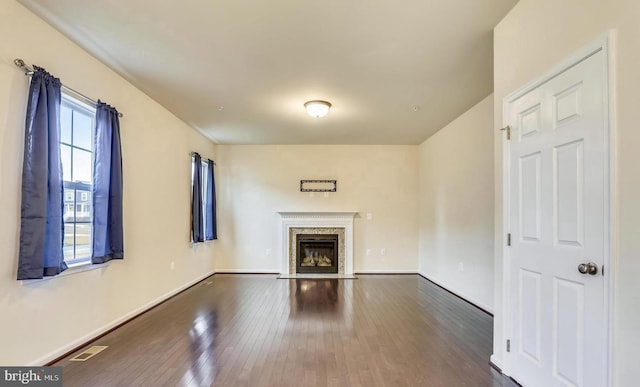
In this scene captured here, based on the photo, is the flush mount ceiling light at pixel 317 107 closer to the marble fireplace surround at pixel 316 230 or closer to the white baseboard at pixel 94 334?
the marble fireplace surround at pixel 316 230

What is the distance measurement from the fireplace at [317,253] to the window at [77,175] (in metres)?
4.04

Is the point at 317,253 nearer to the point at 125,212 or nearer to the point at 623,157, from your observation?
the point at 125,212

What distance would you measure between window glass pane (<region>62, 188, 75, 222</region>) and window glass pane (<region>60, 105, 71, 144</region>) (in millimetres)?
443

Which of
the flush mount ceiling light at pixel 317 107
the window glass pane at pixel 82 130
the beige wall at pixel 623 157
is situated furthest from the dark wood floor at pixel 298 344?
the flush mount ceiling light at pixel 317 107

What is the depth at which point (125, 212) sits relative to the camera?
355 centimetres

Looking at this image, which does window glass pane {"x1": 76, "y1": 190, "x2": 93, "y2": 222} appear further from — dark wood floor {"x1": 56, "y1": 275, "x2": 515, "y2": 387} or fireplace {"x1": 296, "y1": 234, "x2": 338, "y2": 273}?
fireplace {"x1": 296, "y1": 234, "x2": 338, "y2": 273}

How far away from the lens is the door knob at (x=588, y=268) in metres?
1.66

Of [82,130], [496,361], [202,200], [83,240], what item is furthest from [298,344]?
[202,200]

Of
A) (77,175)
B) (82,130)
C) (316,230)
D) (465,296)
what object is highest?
(82,130)

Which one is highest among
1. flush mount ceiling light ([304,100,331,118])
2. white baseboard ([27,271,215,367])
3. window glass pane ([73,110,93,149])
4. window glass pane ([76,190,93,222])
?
flush mount ceiling light ([304,100,331,118])

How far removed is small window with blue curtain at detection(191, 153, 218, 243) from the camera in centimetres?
535

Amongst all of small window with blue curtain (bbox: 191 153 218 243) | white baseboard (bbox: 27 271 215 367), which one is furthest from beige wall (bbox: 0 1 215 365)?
small window with blue curtain (bbox: 191 153 218 243)

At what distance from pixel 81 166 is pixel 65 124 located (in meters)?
0.39

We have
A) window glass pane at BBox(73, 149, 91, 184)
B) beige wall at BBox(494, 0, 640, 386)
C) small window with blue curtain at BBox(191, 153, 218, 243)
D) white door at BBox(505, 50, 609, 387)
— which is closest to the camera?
beige wall at BBox(494, 0, 640, 386)
